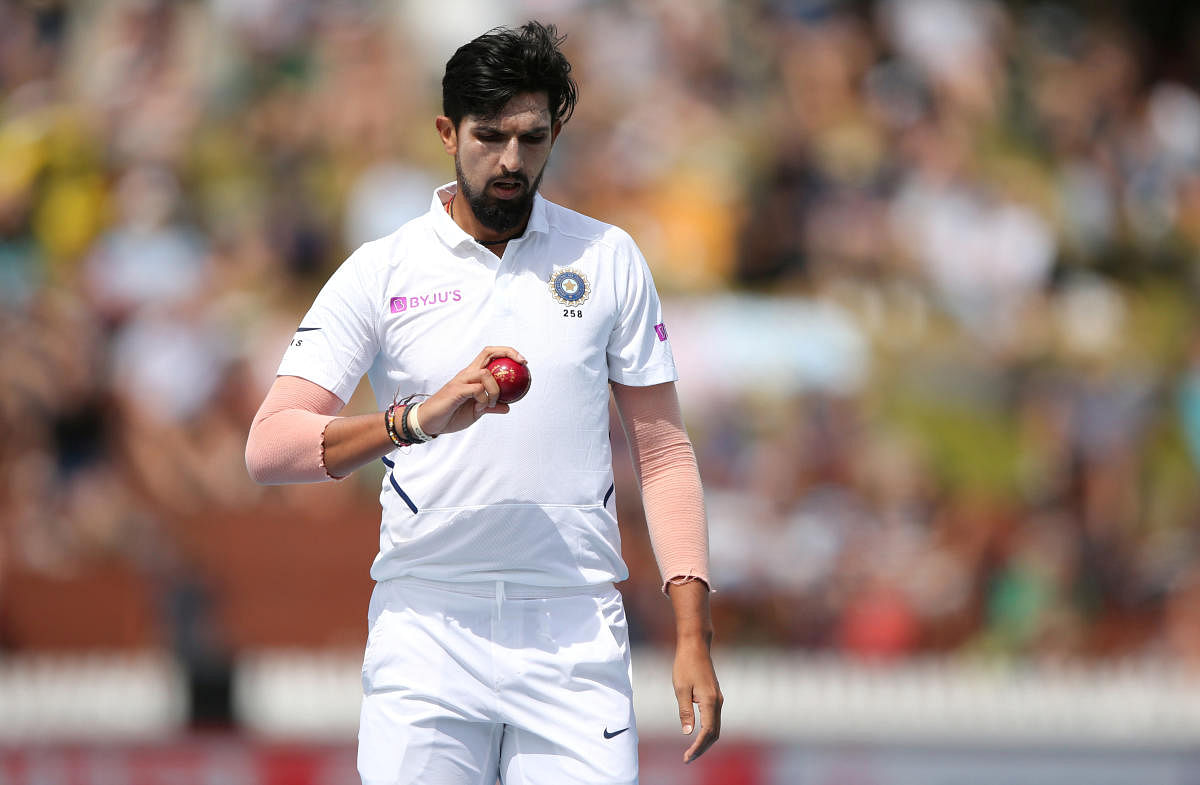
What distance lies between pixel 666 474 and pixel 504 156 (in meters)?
0.80

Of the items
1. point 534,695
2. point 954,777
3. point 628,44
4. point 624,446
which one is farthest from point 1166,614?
point 534,695

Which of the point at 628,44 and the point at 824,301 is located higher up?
the point at 628,44

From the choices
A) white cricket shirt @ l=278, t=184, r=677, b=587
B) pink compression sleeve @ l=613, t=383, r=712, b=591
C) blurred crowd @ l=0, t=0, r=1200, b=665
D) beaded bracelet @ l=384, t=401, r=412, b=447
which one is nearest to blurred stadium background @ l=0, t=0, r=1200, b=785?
blurred crowd @ l=0, t=0, r=1200, b=665

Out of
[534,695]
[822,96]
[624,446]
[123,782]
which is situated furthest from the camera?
[822,96]

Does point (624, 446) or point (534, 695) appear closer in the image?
point (534, 695)

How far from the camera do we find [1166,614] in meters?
10.1

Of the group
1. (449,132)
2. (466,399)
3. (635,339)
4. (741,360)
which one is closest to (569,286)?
(635,339)

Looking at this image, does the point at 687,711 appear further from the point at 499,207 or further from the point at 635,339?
the point at 499,207

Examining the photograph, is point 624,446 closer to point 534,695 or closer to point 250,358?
point 250,358

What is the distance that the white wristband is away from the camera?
3098 millimetres

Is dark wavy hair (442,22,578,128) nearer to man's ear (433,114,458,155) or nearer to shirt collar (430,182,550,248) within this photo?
man's ear (433,114,458,155)

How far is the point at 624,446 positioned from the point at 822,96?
409 centimetres

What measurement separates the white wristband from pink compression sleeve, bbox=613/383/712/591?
2.01 ft

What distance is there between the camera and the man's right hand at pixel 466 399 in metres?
2.99
